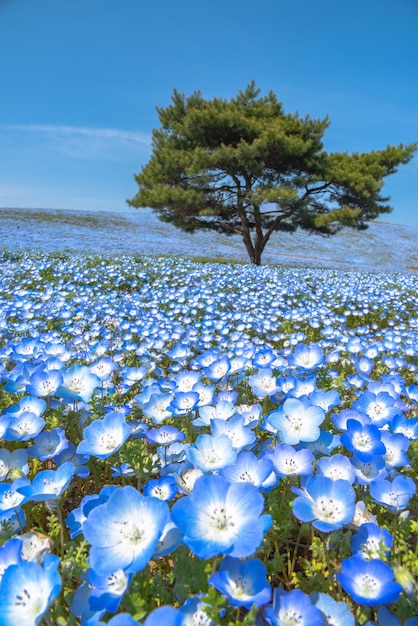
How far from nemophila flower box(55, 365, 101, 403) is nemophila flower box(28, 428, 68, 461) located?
27 centimetres

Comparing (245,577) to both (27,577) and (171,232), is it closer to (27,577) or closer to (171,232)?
(27,577)

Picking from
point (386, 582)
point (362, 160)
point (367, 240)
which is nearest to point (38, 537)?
point (386, 582)

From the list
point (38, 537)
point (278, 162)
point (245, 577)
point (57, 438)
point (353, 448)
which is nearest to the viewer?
point (245, 577)

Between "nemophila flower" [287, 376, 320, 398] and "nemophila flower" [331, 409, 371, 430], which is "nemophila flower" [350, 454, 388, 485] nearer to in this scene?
"nemophila flower" [331, 409, 371, 430]

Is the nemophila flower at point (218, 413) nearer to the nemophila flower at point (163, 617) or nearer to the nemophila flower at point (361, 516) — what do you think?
the nemophila flower at point (361, 516)

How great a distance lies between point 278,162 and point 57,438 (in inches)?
781

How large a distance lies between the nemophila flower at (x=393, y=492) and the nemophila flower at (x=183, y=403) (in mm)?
907

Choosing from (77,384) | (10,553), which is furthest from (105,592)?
(77,384)

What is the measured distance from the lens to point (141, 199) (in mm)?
20469

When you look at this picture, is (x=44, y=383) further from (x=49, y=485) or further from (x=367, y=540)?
(x=367, y=540)

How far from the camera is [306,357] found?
2713 millimetres

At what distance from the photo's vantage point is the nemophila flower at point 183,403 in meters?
1.97

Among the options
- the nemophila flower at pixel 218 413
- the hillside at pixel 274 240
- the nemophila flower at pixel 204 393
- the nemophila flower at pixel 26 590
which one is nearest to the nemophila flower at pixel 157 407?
the nemophila flower at pixel 204 393

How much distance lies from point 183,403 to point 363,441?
2.91 ft
